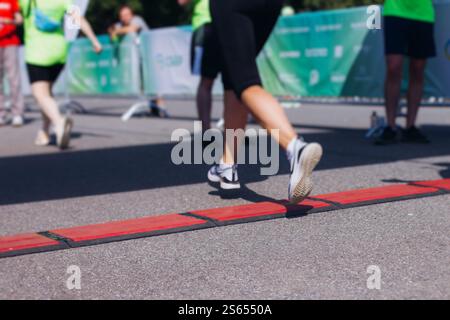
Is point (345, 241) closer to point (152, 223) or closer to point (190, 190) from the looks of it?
point (152, 223)

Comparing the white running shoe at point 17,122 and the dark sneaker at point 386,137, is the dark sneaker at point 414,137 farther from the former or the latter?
the white running shoe at point 17,122

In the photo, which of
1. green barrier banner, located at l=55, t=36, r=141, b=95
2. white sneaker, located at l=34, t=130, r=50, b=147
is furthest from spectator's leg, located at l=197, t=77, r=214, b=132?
green barrier banner, located at l=55, t=36, r=141, b=95

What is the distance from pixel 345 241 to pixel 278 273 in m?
0.59

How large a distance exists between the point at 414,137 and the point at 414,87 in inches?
18.5

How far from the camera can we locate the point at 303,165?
Answer: 3.96 meters

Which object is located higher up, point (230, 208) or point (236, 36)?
point (236, 36)

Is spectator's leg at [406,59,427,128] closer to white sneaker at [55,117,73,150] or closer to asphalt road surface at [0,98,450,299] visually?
asphalt road surface at [0,98,450,299]

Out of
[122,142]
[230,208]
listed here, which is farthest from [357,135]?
[230,208]

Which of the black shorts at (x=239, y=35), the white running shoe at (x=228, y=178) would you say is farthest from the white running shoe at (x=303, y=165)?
the white running shoe at (x=228, y=178)

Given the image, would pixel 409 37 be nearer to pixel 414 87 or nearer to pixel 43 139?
pixel 414 87

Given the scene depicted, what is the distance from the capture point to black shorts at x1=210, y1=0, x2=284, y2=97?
4359 mm

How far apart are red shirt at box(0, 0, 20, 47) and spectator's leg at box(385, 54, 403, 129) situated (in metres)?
5.79

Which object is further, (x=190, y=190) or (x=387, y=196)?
(x=190, y=190)
